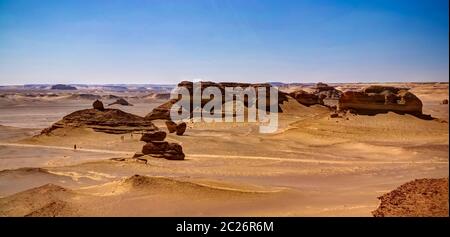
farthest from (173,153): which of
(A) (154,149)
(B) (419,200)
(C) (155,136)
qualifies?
(B) (419,200)

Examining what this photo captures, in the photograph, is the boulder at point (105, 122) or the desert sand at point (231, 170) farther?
the boulder at point (105, 122)

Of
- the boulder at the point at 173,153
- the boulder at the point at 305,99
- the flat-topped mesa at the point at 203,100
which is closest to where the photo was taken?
the boulder at the point at 173,153

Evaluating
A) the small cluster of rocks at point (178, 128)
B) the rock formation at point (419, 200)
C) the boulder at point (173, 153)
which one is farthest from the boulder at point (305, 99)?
the rock formation at point (419, 200)

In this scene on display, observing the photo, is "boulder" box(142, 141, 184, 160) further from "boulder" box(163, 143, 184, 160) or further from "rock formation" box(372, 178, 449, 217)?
"rock formation" box(372, 178, 449, 217)

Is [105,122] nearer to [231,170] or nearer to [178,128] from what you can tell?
[178,128]

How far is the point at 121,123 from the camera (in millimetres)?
39719

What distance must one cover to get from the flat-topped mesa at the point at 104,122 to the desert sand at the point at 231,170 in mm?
1119

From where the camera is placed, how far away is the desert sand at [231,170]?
12.5 metres

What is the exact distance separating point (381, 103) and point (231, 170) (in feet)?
72.7

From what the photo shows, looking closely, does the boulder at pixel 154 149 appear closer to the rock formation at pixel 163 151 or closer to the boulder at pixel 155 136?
the rock formation at pixel 163 151

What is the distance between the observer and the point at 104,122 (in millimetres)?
39312

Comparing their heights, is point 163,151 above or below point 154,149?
below
